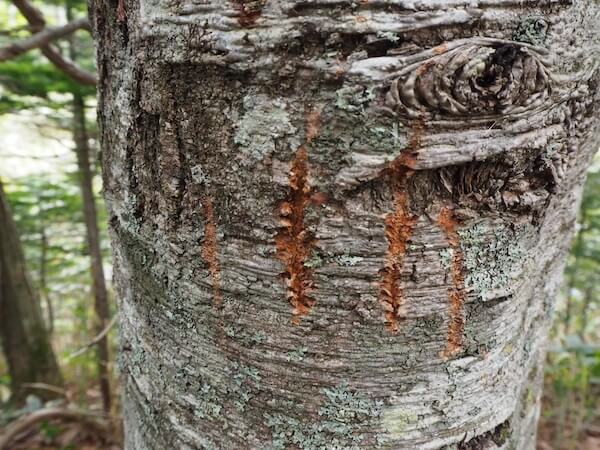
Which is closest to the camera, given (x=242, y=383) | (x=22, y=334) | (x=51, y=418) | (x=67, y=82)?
(x=242, y=383)

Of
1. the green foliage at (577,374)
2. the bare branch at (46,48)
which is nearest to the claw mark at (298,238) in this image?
the bare branch at (46,48)

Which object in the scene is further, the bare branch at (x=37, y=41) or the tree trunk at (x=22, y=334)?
the tree trunk at (x=22, y=334)

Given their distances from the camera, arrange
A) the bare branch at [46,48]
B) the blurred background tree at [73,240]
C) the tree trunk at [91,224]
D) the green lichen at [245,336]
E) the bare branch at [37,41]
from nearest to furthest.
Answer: the green lichen at [245,336] → the bare branch at [37,41] → the bare branch at [46,48] → the blurred background tree at [73,240] → the tree trunk at [91,224]

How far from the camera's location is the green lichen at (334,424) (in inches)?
24.1

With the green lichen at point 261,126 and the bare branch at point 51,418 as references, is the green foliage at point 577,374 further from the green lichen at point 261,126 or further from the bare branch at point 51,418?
the bare branch at point 51,418

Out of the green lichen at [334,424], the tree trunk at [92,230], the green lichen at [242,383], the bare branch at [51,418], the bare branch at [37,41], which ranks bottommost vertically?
the bare branch at [51,418]

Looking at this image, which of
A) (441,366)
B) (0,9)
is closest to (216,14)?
(441,366)

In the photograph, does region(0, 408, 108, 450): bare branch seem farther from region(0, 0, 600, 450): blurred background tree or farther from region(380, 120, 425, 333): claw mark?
region(380, 120, 425, 333): claw mark

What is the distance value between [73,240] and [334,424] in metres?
4.93

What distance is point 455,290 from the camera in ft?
1.94

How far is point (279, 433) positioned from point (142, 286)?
0.28 metres

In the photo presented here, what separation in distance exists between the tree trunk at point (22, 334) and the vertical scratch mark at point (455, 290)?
4143mm

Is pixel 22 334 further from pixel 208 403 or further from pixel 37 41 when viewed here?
pixel 208 403

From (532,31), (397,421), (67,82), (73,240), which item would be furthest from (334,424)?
(73,240)
